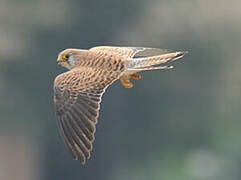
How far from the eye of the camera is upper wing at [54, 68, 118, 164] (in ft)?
23.0

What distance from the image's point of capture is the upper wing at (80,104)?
23.0 ft

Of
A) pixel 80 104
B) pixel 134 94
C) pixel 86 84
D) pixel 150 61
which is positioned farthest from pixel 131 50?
pixel 134 94

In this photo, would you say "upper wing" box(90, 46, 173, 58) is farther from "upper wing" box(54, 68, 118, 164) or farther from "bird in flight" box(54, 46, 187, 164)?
"upper wing" box(54, 68, 118, 164)

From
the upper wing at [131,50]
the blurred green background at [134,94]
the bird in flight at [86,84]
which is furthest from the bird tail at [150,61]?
the blurred green background at [134,94]

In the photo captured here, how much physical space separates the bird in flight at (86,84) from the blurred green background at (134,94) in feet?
28.8

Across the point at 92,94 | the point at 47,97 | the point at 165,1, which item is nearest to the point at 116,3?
the point at 165,1

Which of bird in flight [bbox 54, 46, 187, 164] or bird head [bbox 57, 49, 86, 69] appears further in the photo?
bird head [bbox 57, 49, 86, 69]

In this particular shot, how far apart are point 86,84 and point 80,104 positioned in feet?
0.63

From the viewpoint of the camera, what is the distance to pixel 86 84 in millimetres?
7340

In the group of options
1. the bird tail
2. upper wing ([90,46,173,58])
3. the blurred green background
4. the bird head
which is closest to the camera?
the bird tail

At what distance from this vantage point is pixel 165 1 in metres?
19.2

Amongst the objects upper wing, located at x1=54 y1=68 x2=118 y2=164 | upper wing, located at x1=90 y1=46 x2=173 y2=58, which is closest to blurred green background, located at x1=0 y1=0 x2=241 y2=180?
upper wing, located at x1=90 y1=46 x2=173 y2=58

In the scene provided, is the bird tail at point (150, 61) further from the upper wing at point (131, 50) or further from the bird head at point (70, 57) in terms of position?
the bird head at point (70, 57)

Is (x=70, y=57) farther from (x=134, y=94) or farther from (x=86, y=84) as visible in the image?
(x=134, y=94)
